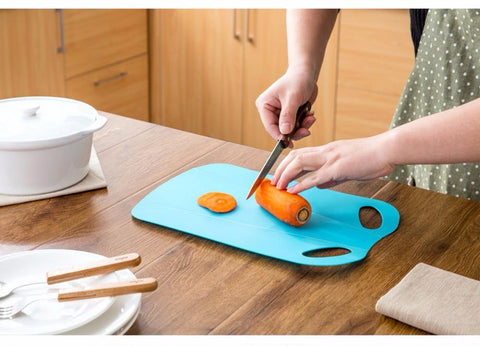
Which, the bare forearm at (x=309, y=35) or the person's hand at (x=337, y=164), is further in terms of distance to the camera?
the bare forearm at (x=309, y=35)

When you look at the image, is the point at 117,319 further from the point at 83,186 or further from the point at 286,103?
the point at 286,103

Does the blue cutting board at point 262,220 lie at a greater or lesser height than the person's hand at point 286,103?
lesser

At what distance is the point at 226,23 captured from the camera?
136 inches

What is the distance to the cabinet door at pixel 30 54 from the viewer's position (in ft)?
9.91

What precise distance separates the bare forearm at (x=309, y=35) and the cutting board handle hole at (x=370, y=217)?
381mm

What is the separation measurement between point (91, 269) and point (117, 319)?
0.10 m

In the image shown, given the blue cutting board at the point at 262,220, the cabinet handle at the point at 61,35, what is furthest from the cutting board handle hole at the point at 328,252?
the cabinet handle at the point at 61,35

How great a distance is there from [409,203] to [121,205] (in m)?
0.56

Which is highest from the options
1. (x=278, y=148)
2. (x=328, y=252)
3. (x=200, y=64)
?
(x=278, y=148)

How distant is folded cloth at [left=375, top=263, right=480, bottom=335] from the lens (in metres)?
1.06

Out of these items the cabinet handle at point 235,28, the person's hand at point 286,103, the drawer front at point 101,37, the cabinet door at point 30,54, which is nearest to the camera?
the person's hand at point 286,103

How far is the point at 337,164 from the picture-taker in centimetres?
138

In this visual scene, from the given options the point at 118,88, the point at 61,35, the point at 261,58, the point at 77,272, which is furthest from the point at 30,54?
the point at 77,272

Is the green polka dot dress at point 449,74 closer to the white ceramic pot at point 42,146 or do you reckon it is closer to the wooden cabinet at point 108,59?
the white ceramic pot at point 42,146
